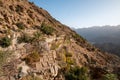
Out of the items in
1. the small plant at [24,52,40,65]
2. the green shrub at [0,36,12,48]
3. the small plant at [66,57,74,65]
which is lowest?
the small plant at [66,57,74,65]

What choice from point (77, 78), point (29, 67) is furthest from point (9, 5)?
point (77, 78)

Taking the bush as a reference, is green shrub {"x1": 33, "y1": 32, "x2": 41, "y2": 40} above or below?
above

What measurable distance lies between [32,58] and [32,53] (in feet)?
2.06

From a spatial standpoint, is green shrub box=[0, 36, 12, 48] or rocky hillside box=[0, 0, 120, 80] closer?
rocky hillside box=[0, 0, 120, 80]

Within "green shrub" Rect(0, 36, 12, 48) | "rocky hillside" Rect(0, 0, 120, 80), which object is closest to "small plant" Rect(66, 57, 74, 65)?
"rocky hillside" Rect(0, 0, 120, 80)

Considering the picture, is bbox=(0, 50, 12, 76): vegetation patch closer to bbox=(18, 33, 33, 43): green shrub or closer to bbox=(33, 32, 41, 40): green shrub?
bbox=(18, 33, 33, 43): green shrub

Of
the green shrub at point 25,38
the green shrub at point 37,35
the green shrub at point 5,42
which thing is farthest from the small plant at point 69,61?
the green shrub at point 5,42

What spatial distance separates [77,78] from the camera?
21.6 m

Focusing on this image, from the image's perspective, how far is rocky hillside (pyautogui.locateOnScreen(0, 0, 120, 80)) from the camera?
19.0m

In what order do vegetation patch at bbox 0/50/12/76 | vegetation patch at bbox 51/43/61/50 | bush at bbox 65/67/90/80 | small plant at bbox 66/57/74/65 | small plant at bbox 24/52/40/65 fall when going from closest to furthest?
vegetation patch at bbox 0/50/12/76 < small plant at bbox 24/52/40/65 < bush at bbox 65/67/90/80 < vegetation patch at bbox 51/43/61/50 < small plant at bbox 66/57/74/65

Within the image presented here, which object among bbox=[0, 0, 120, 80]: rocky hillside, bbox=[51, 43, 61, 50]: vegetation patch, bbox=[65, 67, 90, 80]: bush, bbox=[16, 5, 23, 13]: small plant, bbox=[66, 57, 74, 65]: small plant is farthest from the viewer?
bbox=[16, 5, 23, 13]: small plant

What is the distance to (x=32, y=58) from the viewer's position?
20.6m

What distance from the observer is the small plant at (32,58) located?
20.2m

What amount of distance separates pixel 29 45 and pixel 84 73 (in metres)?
6.74
